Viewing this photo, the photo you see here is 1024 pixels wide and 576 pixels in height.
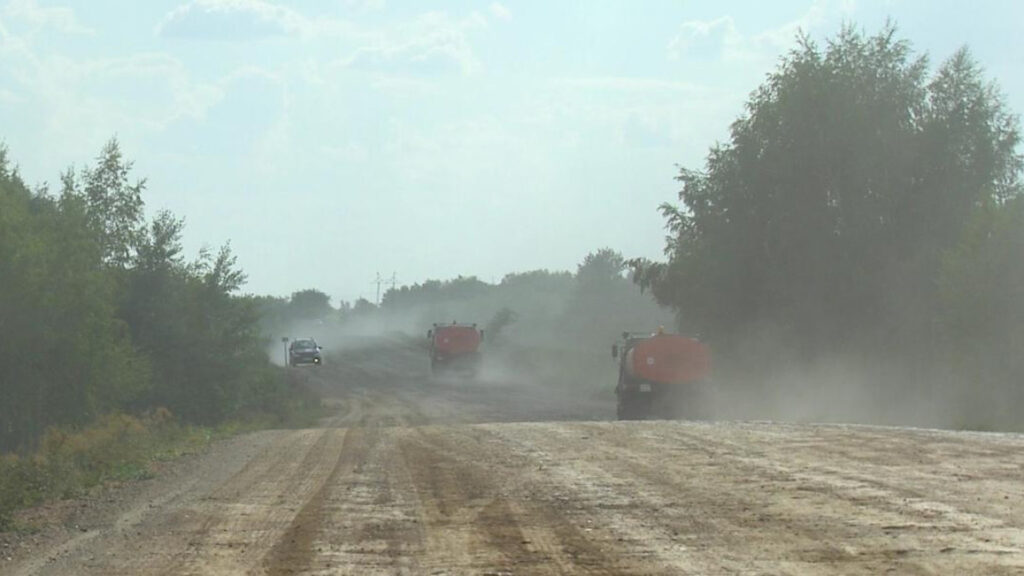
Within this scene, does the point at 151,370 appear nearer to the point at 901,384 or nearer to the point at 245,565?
the point at 901,384

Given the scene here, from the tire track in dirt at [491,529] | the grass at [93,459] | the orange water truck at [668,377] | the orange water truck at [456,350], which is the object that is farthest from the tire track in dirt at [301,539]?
the orange water truck at [456,350]

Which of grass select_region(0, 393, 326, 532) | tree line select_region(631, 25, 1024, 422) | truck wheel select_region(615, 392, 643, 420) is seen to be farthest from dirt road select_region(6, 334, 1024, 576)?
tree line select_region(631, 25, 1024, 422)

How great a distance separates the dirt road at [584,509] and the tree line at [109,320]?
19262mm

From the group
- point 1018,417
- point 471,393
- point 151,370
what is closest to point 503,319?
point 471,393

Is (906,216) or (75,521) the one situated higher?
(906,216)

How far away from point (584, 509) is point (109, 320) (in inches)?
1284

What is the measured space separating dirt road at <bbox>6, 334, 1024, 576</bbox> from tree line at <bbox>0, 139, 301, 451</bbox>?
63.2ft

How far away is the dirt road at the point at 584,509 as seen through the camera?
10.9m

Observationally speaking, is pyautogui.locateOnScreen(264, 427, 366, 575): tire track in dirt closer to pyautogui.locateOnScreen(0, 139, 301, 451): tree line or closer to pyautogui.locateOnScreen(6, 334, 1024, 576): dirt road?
pyautogui.locateOnScreen(6, 334, 1024, 576): dirt road

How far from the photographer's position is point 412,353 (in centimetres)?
11650

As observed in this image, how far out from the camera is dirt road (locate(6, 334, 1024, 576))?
35.9 feet

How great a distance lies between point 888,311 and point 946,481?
1245 inches

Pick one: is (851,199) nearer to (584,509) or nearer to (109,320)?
(109,320)

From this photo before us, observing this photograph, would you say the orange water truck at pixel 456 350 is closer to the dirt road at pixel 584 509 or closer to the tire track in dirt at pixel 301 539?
the dirt road at pixel 584 509
